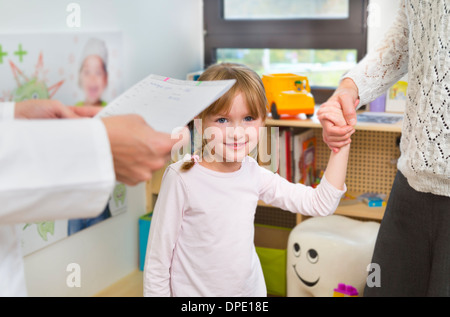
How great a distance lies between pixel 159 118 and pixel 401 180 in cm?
64

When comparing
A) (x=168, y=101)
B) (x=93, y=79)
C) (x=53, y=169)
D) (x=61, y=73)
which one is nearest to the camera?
(x=53, y=169)

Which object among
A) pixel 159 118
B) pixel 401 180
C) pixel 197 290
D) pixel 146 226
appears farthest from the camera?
pixel 146 226

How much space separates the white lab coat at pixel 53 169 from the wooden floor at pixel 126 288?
6.11ft

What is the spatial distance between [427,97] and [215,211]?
0.56m

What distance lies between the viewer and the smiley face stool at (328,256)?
2.17 m

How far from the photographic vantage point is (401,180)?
Result: 48.9 inches

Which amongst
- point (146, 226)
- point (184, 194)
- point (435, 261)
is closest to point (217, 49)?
point (146, 226)

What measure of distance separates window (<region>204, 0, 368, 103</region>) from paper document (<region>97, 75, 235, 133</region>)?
190 cm

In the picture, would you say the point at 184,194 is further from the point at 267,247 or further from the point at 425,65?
the point at 267,247

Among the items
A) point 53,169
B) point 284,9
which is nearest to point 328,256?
point 284,9

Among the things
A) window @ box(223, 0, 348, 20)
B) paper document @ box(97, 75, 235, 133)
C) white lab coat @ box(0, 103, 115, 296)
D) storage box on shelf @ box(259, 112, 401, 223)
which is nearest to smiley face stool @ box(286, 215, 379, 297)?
storage box on shelf @ box(259, 112, 401, 223)

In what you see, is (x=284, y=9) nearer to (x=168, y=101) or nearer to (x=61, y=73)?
(x=61, y=73)

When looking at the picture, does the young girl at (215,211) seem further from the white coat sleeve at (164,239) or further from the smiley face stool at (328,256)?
the smiley face stool at (328,256)

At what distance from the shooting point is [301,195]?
4.64 ft
